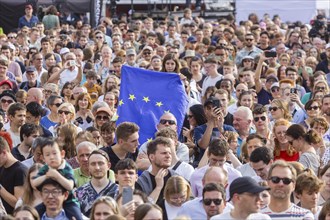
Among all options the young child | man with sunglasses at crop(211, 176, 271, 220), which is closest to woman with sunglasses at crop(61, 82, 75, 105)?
the young child

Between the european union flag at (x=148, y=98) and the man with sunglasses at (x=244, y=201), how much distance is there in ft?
17.1

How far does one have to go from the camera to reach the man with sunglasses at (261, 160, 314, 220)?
460 inches

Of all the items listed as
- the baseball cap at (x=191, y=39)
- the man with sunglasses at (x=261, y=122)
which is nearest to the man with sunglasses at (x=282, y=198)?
the man with sunglasses at (x=261, y=122)

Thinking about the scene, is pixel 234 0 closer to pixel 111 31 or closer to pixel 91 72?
pixel 111 31

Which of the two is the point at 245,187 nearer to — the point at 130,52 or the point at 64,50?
the point at 130,52

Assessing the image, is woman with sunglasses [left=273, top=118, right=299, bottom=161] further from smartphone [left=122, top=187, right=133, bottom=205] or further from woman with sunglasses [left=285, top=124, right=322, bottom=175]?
smartphone [left=122, top=187, right=133, bottom=205]

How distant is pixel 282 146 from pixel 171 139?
1.87m

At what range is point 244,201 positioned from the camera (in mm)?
11203

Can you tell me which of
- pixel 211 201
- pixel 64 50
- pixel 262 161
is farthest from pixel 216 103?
pixel 64 50

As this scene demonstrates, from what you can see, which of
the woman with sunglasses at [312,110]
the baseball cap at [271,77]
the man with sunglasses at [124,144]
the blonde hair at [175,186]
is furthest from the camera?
the baseball cap at [271,77]

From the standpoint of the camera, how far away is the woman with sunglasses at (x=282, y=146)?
48.5ft

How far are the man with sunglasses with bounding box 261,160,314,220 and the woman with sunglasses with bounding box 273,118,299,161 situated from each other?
9.44ft

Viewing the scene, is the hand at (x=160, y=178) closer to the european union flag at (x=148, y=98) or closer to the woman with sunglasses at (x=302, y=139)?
the woman with sunglasses at (x=302, y=139)

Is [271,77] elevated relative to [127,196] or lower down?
lower down
